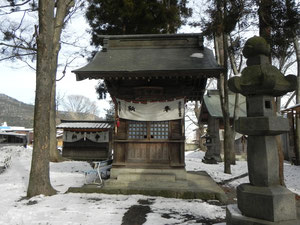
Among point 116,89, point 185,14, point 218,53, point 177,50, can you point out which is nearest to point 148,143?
point 116,89

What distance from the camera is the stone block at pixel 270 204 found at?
11.5 ft

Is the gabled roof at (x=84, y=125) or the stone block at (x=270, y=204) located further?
the gabled roof at (x=84, y=125)

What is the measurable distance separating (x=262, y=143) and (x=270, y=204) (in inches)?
37.2

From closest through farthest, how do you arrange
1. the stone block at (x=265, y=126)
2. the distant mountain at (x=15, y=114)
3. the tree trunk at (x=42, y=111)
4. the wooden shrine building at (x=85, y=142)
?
the stone block at (x=265, y=126) < the tree trunk at (x=42, y=111) < the wooden shrine building at (x=85, y=142) < the distant mountain at (x=15, y=114)

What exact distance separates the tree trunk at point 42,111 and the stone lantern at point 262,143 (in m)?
5.38

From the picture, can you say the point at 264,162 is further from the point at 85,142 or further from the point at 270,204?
the point at 85,142

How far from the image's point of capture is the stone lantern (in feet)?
11.6

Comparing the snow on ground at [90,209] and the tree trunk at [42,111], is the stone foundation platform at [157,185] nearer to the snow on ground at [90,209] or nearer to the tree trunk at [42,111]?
the snow on ground at [90,209]

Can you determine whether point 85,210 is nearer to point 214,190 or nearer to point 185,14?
point 214,190

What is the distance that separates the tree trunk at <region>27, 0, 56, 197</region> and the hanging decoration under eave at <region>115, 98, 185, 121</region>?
8.78 feet

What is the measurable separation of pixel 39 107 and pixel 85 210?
11.1 feet

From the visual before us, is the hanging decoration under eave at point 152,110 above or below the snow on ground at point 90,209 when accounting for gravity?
above

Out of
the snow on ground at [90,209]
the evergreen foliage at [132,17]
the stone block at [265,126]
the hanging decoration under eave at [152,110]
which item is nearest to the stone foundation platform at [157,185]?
the snow on ground at [90,209]

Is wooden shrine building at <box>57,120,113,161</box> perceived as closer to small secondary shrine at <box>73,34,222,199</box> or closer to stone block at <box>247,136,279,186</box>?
small secondary shrine at <box>73,34,222,199</box>
